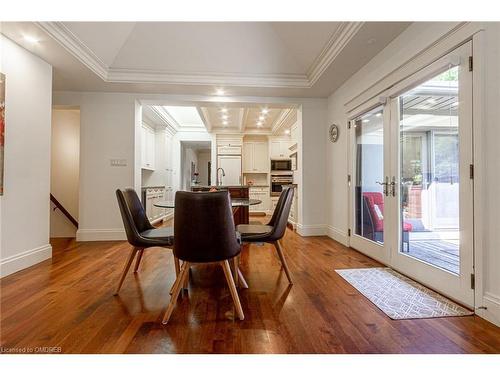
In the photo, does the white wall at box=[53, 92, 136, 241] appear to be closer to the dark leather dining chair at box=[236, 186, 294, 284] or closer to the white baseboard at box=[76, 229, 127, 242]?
the white baseboard at box=[76, 229, 127, 242]

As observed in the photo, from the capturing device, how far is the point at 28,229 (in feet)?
9.47

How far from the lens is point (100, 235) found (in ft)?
13.8

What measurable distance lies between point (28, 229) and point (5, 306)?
128 centimetres

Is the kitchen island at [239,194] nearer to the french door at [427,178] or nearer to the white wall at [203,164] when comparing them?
the french door at [427,178]

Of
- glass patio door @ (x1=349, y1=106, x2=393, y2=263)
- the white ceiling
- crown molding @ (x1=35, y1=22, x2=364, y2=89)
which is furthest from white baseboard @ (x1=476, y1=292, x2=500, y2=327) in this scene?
crown molding @ (x1=35, y1=22, x2=364, y2=89)

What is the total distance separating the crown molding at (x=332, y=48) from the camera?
2.62m

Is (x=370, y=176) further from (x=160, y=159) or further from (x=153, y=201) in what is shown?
A: (x=160, y=159)

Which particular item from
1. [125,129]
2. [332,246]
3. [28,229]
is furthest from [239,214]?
[28,229]

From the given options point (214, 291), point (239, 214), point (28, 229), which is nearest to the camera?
point (214, 291)

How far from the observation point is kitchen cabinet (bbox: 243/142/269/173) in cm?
800

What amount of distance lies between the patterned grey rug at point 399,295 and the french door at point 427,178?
0.10m

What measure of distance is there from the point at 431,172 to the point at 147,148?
18.0ft
